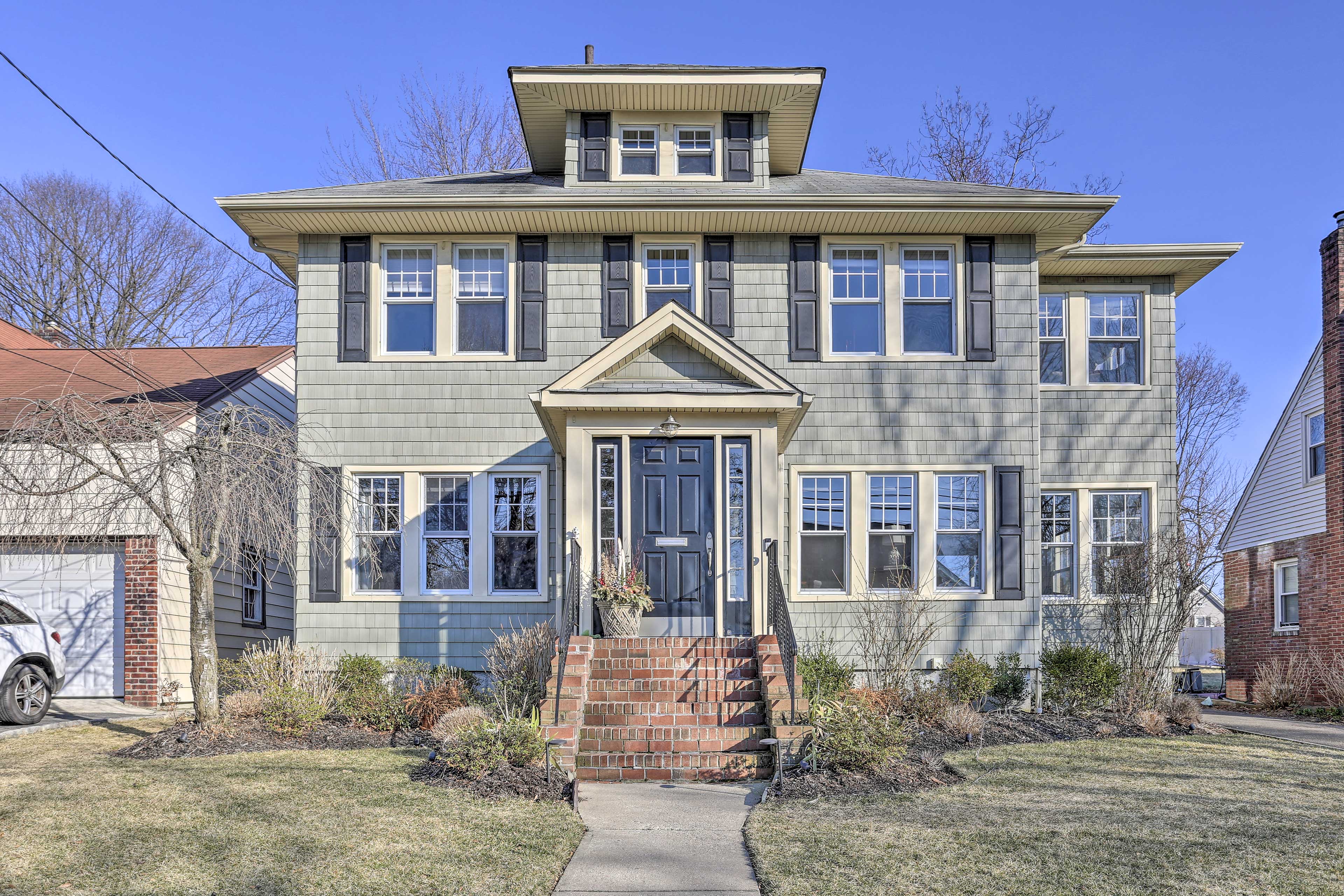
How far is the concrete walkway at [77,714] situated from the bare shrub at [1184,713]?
11921 mm

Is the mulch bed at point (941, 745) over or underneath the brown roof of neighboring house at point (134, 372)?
underneath

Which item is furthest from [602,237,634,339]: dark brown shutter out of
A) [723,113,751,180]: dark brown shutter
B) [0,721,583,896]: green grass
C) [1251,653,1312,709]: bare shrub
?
[1251,653,1312,709]: bare shrub

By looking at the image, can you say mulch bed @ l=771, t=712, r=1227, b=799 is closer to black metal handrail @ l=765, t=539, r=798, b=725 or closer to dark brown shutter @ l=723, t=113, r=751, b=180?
black metal handrail @ l=765, t=539, r=798, b=725

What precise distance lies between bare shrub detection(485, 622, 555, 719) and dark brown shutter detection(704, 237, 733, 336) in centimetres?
435

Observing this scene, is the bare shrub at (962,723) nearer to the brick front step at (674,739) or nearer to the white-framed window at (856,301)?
the brick front step at (674,739)

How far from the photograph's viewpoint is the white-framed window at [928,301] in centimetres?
1371

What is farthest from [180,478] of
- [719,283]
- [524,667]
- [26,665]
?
[719,283]

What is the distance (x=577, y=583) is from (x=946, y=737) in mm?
4147

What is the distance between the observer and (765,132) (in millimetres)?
14133

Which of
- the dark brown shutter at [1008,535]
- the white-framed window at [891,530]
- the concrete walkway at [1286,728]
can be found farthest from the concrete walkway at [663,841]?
the concrete walkway at [1286,728]

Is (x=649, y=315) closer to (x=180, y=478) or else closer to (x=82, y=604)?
(x=180, y=478)

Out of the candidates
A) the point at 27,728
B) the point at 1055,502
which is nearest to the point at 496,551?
the point at 27,728

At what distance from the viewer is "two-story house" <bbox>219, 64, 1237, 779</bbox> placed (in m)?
13.2

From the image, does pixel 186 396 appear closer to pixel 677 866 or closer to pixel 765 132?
pixel 765 132
